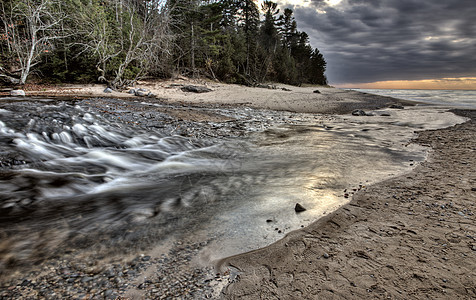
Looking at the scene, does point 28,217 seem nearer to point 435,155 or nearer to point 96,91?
point 435,155

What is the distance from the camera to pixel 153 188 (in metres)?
3.47

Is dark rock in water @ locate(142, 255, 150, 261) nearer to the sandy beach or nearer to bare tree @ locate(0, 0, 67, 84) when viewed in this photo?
the sandy beach

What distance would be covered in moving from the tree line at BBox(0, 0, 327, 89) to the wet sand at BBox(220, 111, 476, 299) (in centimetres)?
1457

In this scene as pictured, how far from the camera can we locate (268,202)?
2752 mm

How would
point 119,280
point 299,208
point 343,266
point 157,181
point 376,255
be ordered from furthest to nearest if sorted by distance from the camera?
point 157,181, point 299,208, point 376,255, point 343,266, point 119,280

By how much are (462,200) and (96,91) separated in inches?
632

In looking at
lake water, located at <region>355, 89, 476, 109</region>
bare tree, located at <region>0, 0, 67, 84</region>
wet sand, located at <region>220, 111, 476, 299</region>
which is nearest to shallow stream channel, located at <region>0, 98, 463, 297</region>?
wet sand, located at <region>220, 111, 476, 299</region>

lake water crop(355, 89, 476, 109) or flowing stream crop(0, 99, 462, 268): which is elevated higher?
lake water crop(355, 89, 476, 109)

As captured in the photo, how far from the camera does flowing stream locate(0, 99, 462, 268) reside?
6.87 feet

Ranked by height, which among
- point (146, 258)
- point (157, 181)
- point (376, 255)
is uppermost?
point (376, 255)

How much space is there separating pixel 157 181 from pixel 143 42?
46.1 feet

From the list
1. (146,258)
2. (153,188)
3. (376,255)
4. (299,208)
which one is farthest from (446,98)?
(146,258)

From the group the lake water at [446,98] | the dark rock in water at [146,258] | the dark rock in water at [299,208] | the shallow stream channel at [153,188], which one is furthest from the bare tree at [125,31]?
the lake water at [446,98]

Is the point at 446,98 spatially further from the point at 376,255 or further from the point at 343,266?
the point at 343,266
